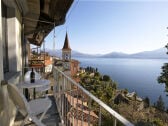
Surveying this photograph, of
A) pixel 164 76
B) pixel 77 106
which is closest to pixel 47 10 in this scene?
pixel 77 106

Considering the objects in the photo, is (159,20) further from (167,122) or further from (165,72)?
(167,122)

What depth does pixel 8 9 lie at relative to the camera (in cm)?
290

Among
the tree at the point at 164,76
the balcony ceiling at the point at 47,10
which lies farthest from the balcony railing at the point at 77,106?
the tree at the point at 164,76


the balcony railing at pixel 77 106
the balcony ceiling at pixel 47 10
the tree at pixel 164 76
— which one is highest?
the balcony ceiling at pixel 47 10

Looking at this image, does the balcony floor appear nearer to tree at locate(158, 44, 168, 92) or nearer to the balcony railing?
the balcony railing

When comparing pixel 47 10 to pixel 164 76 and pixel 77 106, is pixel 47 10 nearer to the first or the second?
pixel 77 106

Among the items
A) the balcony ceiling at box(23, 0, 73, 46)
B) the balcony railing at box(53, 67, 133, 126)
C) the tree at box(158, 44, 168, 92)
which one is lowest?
the tree at box(158, 44, 168, 92)

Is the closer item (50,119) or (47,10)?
(50,119)

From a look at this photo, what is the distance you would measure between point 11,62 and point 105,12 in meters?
17.5

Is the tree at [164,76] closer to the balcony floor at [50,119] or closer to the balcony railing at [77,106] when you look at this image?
the balcony railing at [77,106]

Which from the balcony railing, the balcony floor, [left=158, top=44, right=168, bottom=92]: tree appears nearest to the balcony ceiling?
the balcony railing

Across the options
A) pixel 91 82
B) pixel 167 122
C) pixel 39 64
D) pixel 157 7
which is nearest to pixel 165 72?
pixel 167 122

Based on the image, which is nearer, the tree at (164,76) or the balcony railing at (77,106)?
the balcony railing at (77,106)

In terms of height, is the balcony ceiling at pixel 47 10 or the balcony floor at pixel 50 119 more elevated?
the balcony ceiling at pixel 47 10
